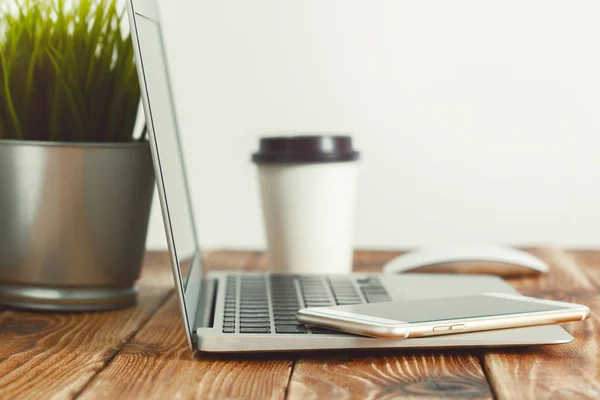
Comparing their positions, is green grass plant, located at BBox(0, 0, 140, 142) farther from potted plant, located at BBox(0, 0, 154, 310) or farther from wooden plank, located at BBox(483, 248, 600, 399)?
wooden plank, located at BBox(483, 248, 600, 399)

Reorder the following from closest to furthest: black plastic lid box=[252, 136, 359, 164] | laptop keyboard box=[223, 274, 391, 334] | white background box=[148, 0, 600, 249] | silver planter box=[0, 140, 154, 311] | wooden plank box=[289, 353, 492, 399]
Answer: wooden plank box=[289, 353, 492, 399] → laptop keyboard box=[223, 274, 391, 334] → silver planter box=[0, 140, 154, 311] → black plastic lid box=[252, 136, 359, 164] → white background box=[148, 0, 600, 249]

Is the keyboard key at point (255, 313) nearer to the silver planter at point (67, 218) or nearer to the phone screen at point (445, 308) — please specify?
the phone screen at point (445, 308)

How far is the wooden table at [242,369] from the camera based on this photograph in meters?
0.50

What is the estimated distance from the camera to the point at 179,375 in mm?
536

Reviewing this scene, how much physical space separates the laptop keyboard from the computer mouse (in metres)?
0.18

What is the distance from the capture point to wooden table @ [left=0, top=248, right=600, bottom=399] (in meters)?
0.50

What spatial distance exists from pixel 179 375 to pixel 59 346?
0.14 metres

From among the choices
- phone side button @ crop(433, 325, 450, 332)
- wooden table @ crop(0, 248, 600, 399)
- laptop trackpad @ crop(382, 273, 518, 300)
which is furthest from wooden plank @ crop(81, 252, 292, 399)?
laptop trackpad @ crop(382, 273, 518, 300)

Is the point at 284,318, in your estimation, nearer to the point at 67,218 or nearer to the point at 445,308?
the point at 445,308

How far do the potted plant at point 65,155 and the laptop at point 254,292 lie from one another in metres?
0.05

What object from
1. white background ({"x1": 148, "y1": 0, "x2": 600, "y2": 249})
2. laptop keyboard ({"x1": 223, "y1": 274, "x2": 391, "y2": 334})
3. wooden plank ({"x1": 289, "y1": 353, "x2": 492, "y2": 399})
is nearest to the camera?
wooden plank ({"x1": 289, "y1": 353, "x2": 492, "y2": 399})

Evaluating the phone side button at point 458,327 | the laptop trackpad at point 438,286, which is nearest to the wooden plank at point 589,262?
the laptop trackpad at point 438,286

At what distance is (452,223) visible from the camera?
1.50m

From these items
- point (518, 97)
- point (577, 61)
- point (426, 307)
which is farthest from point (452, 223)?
point (426, 307)
